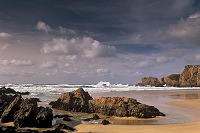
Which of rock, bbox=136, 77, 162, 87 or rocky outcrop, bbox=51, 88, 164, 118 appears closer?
rocky outcrop, bbox=51, 88, 164, 118

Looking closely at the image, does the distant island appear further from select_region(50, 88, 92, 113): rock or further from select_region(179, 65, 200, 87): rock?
select_region(50, 88, 92, 113): rock

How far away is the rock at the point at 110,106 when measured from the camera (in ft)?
42.5

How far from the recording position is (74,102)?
620 inches

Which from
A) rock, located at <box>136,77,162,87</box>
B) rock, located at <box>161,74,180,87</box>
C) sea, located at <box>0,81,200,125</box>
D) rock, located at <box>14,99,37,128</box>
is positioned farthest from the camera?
rock, located at <box>136,77,162,87</box>

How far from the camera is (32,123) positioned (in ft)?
33.2

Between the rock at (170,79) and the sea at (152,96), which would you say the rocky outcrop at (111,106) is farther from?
the rock at (170,79)

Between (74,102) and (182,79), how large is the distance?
3861 inches

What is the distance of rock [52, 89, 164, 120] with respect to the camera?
42.5 feet

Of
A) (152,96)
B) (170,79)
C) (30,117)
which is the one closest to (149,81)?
(170,79)

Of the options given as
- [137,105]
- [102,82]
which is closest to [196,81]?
[102,82]

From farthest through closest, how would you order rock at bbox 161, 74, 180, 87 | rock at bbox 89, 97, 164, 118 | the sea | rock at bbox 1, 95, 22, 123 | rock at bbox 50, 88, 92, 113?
rock at bbox 161, 74, 180, 87, rock at bbox 50, 88, 92, 113, rock at bbox 89, 97, 164, 118, the sea, rock at bbox 1, 95, 22, 123

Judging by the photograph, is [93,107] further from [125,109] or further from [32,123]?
Result: [32,123]

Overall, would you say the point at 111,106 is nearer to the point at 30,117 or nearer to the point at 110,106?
the point at 110,106

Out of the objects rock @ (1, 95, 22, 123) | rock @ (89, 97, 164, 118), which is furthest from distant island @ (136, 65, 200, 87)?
rock @ (1, 95, 22, 123)
